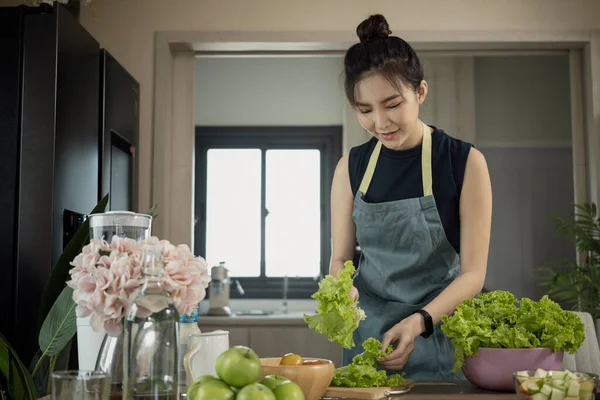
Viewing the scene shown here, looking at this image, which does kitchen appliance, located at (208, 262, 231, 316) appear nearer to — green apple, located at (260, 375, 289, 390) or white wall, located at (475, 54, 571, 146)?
white wall, located at (475, 54, 571, 146)

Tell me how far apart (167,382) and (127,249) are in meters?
0.26

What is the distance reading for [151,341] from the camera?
110 cm

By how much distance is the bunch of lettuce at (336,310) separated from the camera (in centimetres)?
152

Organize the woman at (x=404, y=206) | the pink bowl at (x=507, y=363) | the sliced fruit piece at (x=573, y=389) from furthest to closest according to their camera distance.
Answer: the woman at (x=404, y=206)
the pink bowl at (x=507, y=363)
the sliced fruit piece at (x=573, y=389)

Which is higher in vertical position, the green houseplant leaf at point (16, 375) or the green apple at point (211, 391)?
the green apple at point (211, 391)

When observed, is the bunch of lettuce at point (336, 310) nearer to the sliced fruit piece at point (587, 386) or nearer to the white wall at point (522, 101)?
the sliced fruit piece at point (587, 386)

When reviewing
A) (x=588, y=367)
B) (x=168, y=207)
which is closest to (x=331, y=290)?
(x=588, y=367)

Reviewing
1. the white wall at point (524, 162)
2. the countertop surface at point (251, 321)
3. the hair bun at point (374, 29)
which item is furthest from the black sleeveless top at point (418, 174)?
the white wall at point (524, 162)

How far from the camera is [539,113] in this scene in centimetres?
477

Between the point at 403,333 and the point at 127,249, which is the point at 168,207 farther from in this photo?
the point at 127,249

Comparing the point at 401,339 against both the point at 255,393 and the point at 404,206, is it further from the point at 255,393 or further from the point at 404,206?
the point at 255,393

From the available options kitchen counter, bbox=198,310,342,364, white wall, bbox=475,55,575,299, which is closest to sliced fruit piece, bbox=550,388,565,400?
kitchen counter, bbox=198,310,342,364

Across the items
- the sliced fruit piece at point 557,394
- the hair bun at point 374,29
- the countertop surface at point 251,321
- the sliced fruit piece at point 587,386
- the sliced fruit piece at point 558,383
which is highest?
the hair bun at point 374,29

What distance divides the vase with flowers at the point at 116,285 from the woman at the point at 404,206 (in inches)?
33.7
